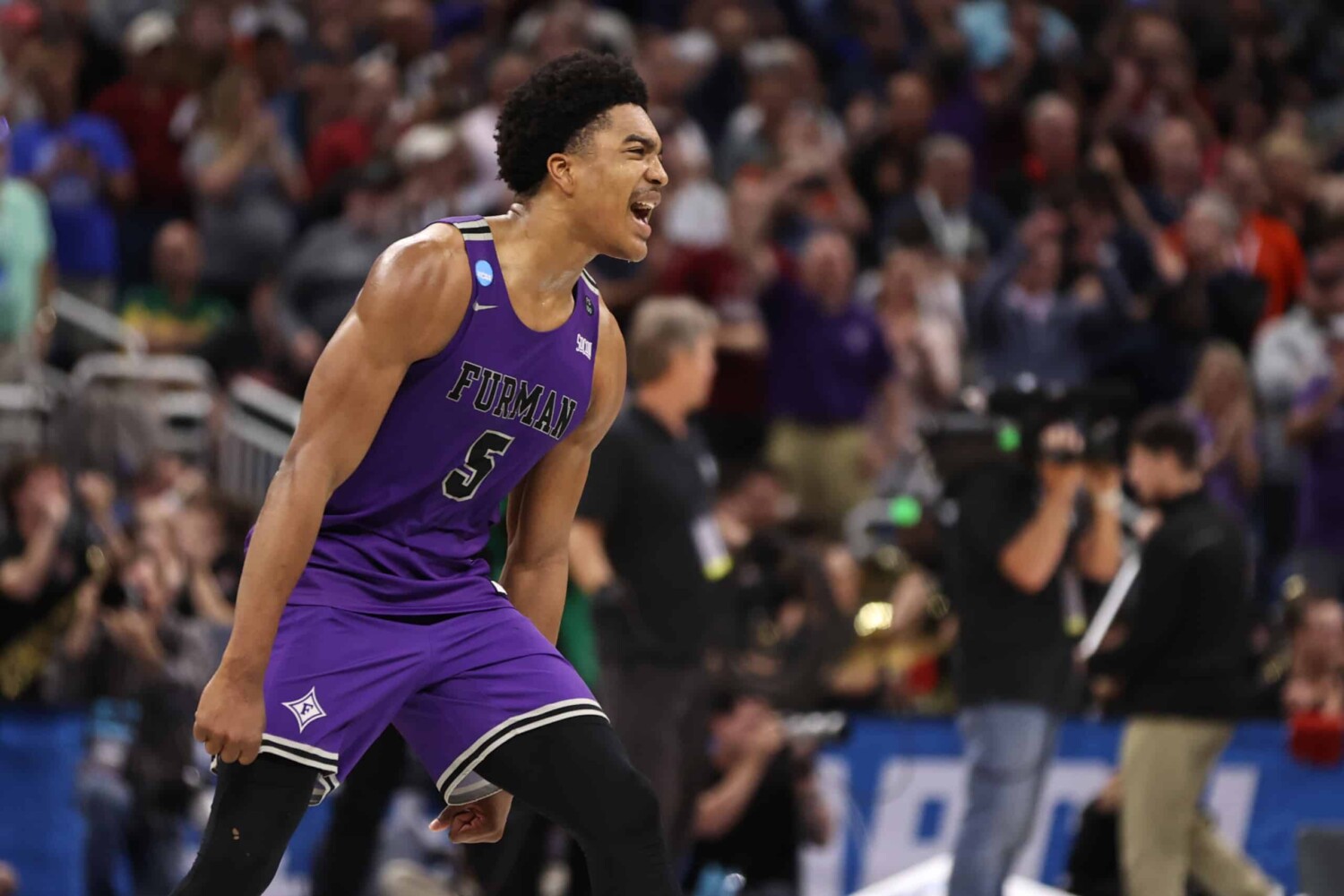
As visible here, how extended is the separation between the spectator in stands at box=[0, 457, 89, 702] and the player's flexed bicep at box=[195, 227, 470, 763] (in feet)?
16.7

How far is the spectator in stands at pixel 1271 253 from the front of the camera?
12266mm

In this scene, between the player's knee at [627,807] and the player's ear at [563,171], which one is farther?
the player's ear at [563,171]

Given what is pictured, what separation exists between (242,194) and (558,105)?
7.42 m

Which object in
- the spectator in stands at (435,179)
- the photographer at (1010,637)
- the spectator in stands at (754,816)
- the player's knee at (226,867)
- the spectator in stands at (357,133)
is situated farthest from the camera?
the spectator in stands at (357,133)

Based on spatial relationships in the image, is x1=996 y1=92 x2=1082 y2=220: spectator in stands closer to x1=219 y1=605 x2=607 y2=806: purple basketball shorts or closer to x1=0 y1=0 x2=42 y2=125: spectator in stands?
x1=0 y1=0 x2=42 y2=125: spectator in stands

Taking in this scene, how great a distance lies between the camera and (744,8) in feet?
43.6

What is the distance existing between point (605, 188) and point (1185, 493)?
411cm

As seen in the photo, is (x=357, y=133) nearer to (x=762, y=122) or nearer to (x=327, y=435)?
(x=762, y=122)

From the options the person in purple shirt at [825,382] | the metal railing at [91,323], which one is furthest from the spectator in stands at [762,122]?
the metal railing at [91,323]

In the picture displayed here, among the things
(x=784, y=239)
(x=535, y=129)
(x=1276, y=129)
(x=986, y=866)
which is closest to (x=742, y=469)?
(x=784, y=239)

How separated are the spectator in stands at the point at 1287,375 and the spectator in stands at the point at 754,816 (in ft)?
14.0

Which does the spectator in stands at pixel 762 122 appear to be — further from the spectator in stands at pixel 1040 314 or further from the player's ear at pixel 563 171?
the player's ear at pixel 563 171

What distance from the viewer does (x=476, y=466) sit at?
14.3ft

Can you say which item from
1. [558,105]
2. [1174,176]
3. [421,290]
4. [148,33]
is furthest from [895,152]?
[421,290]
